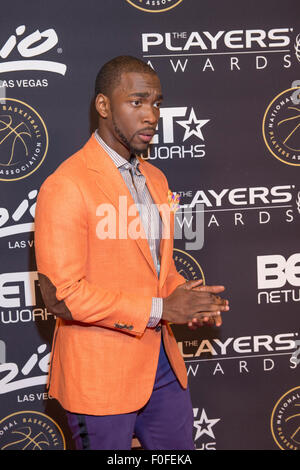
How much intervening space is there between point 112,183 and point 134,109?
0.30 m

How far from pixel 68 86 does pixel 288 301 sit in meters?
1.67

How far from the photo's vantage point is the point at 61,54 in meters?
2.47

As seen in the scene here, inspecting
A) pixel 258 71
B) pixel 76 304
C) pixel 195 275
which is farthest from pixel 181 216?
pixel 76 304

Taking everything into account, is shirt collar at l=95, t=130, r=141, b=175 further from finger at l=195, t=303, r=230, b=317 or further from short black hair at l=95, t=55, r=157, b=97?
finger at l=195, t=303, r=230, b=317

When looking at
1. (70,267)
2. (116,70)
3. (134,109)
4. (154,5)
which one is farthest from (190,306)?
(154,5)

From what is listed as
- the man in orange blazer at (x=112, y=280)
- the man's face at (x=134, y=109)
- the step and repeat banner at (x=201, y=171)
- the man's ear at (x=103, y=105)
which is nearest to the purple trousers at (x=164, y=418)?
the man in orange blazer at (x=112, y=280)

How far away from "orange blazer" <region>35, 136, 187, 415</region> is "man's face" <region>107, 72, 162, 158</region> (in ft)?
0.37

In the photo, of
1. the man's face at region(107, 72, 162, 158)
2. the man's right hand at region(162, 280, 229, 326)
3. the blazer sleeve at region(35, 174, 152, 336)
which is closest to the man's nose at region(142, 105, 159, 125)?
the man's face at region(107, 72, 162, 158)

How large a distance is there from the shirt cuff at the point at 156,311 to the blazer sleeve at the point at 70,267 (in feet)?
0.12

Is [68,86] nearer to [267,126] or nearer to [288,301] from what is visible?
[267,126]

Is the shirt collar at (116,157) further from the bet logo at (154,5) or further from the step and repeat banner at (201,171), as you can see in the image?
the bet logo at (154,5)

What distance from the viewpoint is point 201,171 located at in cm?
265

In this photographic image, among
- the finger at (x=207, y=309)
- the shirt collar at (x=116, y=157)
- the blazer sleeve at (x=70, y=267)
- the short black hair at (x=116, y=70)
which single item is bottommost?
the finger at (x=207, y=309)

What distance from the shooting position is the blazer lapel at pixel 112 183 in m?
1.83
